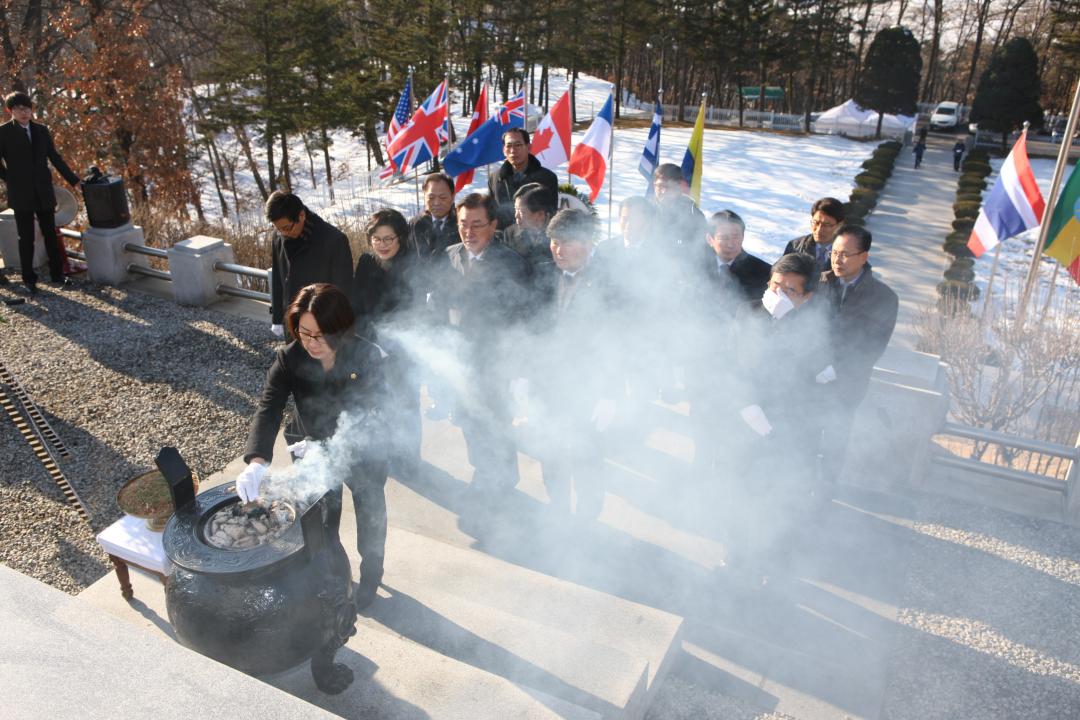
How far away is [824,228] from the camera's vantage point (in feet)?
15.7

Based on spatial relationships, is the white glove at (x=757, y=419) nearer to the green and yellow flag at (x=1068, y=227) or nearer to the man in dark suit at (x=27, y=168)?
the green and yellow flag at (x=1068, y=227)

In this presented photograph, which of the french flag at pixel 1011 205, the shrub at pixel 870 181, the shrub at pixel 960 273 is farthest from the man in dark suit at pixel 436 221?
the shrub at pixel 870 181

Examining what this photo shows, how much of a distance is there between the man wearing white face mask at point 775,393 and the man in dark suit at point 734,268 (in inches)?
29.4

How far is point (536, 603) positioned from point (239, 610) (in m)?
1.38

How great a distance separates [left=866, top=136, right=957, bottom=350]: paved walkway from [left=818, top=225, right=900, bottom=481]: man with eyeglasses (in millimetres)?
8295

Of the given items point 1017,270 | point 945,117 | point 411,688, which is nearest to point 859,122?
point 945,117

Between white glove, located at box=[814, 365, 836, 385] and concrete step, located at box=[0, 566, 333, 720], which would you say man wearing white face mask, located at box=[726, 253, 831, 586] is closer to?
white glove, located at box=[814, 365, 836, 385]

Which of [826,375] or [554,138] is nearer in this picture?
[826,375]

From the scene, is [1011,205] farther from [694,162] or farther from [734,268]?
[734,268]

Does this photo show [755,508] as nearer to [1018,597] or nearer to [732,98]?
[1018,597]

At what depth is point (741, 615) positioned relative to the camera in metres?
3.74

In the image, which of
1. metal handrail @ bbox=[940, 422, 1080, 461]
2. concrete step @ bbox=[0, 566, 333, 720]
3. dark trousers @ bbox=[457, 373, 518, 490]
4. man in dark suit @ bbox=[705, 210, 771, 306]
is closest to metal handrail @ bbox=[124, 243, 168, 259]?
dark trousers @ bbox=[457, 373, 518, 490]

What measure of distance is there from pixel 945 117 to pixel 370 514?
39812mm

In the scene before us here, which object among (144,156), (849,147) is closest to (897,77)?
(849,147)
